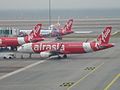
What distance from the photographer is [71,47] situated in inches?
3969

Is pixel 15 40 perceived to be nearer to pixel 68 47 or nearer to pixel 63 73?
pixel 68 47

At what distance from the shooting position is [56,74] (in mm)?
78438

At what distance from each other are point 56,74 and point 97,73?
6849 mm

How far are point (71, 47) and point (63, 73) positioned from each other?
22.1m

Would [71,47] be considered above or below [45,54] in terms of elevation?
above

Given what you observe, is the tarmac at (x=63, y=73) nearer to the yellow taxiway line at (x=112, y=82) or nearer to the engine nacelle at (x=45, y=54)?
the yellow taxiway line at (x=112, y=82)

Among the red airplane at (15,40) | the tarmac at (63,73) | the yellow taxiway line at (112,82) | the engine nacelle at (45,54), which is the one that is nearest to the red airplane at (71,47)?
the engine nacelle at (45,54)

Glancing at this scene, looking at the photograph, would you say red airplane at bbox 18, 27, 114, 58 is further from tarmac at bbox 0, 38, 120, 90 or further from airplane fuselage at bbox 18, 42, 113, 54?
tarmac at bbox 0, 38, 120, 90

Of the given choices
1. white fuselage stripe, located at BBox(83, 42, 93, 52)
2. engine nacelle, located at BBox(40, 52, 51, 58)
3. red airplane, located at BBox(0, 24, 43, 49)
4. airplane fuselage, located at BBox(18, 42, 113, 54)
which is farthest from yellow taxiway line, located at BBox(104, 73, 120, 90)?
red airplane, located at BBox(0, 24, 43, 49)

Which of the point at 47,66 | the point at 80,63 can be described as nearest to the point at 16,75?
the point at 47,66

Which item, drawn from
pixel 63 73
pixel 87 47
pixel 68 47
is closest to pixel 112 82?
pixel 63 73

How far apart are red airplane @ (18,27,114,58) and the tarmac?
168 cm

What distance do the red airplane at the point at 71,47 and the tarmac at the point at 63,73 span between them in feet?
5.52

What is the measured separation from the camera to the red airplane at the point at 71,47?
325 ft
